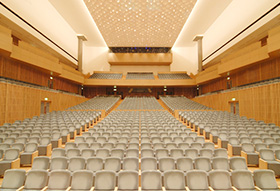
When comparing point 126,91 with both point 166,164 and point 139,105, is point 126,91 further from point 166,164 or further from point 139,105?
point 166,164

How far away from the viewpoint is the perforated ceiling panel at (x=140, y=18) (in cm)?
1035

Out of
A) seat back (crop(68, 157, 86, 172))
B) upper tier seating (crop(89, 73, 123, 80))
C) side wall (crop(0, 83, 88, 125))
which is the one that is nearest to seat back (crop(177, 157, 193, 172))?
seat back (crop(68, 157, 86, 172))

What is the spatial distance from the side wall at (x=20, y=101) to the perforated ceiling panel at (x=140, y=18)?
19.0ft

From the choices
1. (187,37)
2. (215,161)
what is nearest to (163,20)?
(187,37)

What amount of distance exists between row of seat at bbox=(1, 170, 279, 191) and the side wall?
6.10m

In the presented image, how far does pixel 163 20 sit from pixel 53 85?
28.3 ft

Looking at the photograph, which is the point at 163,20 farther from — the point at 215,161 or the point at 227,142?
the point at 215,161

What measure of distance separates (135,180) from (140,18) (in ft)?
36.9

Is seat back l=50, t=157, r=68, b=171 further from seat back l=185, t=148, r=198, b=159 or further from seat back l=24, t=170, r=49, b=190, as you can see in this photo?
seat back l=185, t=148, r=198, b=159

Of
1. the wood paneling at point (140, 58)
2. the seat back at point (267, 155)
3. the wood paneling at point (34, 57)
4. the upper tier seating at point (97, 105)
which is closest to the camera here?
the seat back at point (267, 155)

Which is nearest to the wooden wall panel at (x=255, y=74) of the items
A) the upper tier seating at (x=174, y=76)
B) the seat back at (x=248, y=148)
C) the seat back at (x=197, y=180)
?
the upper tier seating at (x=174, y=76)

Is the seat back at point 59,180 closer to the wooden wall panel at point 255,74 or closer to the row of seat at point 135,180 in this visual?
the row of seat at point 135,180

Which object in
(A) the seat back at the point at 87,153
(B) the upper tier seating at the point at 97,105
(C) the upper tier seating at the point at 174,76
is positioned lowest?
(A) the seat back at the point at 87,153

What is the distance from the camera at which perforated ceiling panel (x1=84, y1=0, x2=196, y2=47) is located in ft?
34.0
